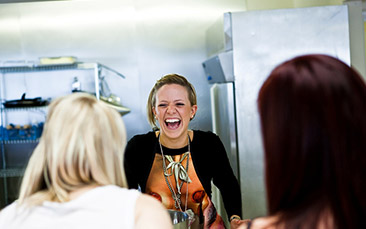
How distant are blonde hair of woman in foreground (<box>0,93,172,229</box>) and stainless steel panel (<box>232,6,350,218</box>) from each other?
5.67 feet

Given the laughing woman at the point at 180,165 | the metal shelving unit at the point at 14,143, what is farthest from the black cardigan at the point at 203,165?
the metal shelving unit at the point at 14,143

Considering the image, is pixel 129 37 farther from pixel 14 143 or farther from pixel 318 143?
pixel 318 143

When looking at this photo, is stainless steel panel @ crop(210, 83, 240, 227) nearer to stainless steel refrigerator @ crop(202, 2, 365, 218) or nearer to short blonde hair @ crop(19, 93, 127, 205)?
stainless steel refrigerator @ crop(202, 2, 365, 218)

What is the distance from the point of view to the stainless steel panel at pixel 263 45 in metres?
2.82

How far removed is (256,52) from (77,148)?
75.0 inches

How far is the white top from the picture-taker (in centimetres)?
112

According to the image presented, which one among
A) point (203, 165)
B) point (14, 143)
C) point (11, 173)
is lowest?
point (11, 173)

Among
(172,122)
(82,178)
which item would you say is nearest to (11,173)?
(172,122)

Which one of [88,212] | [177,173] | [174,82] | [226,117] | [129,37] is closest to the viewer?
[88,212]

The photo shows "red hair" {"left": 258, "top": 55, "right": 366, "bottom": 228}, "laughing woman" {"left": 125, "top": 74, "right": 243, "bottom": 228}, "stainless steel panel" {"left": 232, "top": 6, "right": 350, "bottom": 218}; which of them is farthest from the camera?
"stainless steel panel" {"left": 232, "top": 6, "right": 350, "bottom": 218}

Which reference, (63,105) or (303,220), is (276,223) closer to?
(303,220)

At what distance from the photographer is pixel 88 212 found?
44.4 inches

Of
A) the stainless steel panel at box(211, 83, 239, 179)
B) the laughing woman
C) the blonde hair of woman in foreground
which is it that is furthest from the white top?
the stainless steel panel at box(211, 83, 239, 179)

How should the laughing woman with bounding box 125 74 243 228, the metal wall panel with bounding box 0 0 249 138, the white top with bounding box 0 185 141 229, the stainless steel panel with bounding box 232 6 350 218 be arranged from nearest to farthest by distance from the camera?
the white top with bounding box 0 185 141 229
the laughing woman with bounding box 125 74 243 228
the stainless steel panel with bounding box 232 6 350 218
the metal wall panel with bounding box 0 0 249 138
